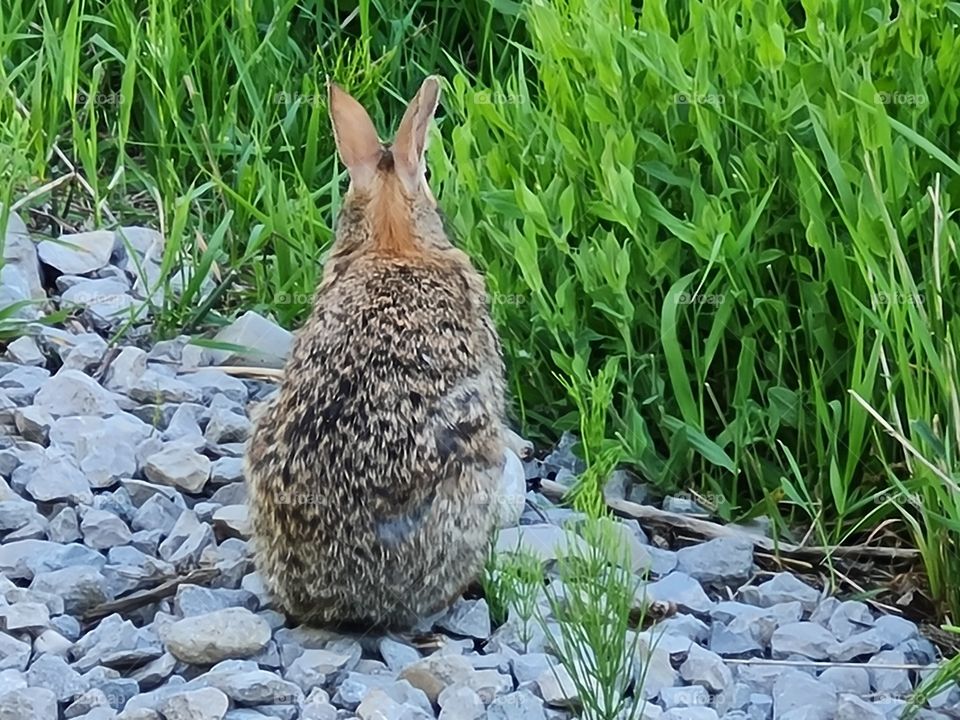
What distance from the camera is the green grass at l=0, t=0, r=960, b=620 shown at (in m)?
3.85

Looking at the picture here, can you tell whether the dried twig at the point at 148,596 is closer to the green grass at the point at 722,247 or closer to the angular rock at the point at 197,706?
the angular rock at the point at 197,706

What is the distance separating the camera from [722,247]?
13.2ft

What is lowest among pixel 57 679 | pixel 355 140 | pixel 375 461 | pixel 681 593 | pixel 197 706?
pixel 57 679

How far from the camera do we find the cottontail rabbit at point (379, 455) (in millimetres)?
3453

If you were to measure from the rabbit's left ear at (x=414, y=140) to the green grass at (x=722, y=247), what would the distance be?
340 mm

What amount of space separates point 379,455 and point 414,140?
0.80 metres

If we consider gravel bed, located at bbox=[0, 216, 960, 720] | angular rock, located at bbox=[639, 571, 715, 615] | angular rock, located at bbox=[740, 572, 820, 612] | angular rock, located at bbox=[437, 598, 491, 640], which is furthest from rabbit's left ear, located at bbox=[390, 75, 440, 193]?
angular rock, located at bbox=[740, 572, 820, 612]

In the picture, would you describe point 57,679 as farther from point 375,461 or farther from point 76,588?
point 375,461

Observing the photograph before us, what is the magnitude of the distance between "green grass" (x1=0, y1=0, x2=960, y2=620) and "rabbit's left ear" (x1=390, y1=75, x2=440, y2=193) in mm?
340

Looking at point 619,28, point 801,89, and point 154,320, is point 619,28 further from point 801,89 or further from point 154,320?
point 154,320

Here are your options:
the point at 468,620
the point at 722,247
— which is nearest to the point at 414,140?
the point at 722,247

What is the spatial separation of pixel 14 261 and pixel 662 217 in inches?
70.8

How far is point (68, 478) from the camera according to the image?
398 centimetres

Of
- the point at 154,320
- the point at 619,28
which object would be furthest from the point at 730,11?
the point at 154,320
